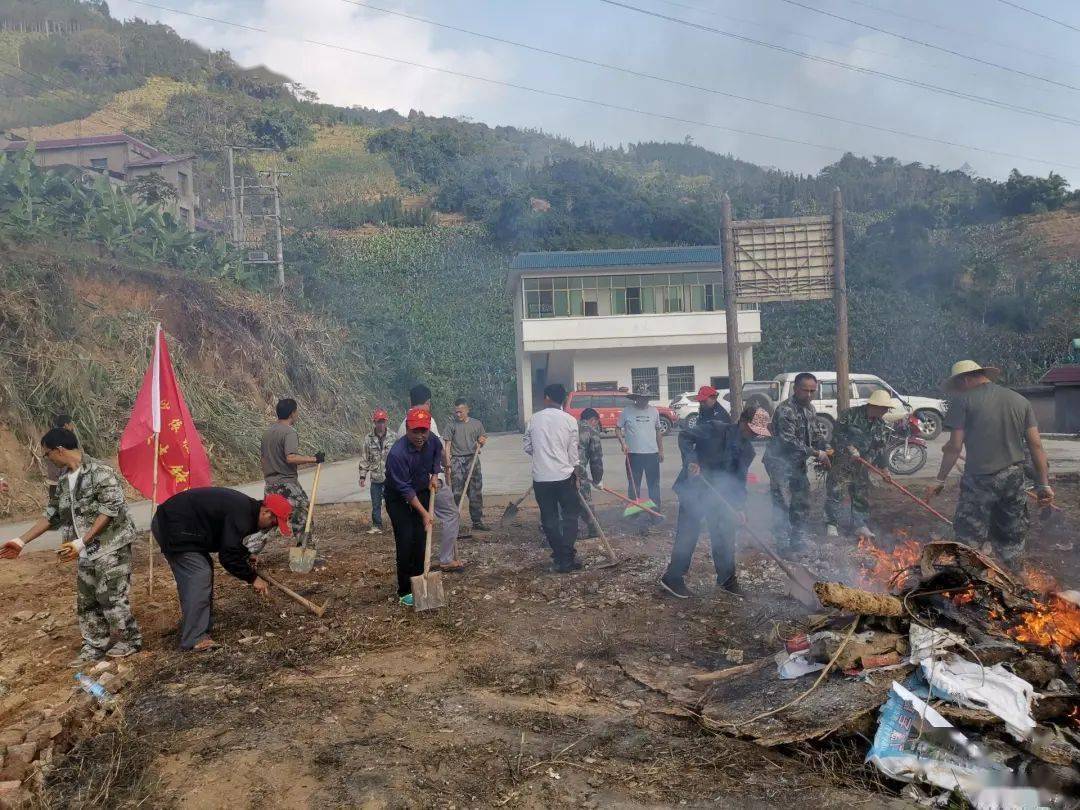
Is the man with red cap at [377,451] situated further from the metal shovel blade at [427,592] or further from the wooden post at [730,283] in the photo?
the wooden post at [730,283]

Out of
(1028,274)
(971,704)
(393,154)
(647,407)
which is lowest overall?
(971,704)

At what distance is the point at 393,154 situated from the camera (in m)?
56.4

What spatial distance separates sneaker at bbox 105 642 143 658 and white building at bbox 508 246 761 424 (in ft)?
78.7

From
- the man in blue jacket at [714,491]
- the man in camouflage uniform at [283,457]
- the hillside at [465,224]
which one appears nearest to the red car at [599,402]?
the hillside at [465,224]

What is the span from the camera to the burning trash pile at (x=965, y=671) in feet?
11.0

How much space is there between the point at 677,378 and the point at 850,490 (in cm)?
2197

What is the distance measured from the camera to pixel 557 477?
737 cm

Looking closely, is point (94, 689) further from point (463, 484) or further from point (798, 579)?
point (463, 484)

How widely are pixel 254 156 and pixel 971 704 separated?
61.6m

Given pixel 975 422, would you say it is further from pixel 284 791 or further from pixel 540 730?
pixel 284 791

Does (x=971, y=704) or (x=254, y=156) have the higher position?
(x=254, y=156)

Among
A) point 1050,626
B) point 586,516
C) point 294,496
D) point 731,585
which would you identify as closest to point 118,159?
point 294,496

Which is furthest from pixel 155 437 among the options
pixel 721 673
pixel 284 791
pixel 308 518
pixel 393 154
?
pixel 393 154

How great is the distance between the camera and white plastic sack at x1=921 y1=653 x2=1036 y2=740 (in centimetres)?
351
